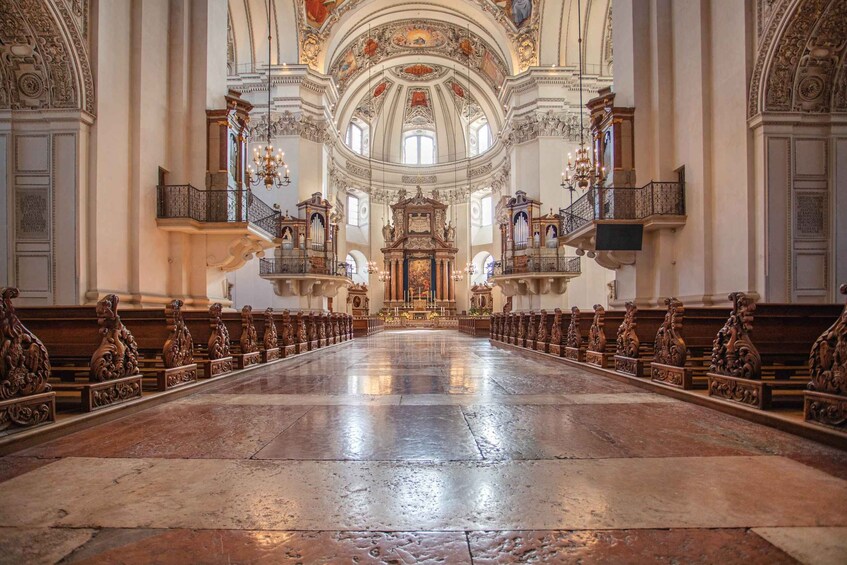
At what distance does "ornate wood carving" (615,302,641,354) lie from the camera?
20.8 ft

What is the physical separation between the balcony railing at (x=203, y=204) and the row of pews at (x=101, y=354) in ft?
12.5

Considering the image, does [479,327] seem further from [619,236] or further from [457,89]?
[457,89]

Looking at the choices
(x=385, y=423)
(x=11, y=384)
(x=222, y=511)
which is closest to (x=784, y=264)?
(x=385, y=423)

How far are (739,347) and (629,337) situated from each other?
7.09 ft

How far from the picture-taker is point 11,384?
332 centimetres

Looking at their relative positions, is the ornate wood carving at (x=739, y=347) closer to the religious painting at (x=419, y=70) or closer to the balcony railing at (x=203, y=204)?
the balcony railing at (x=203, y=204)

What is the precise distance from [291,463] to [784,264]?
882cm

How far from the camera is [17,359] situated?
3359mm

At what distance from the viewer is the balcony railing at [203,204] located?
10.5 meters

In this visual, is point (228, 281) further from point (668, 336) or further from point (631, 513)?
point (631, 513)

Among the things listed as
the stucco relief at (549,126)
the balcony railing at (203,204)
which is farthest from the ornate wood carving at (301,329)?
the stucco relief at (549,126)

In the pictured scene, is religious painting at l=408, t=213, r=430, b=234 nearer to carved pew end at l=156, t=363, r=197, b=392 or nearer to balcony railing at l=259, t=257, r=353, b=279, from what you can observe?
balcony railing at l=259, t=257, r=353, b=279

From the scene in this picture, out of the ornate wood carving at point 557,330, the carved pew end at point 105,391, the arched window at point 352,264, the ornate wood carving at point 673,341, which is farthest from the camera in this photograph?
the arched window at point 352,264

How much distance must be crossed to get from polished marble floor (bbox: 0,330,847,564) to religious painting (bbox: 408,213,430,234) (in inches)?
1173
